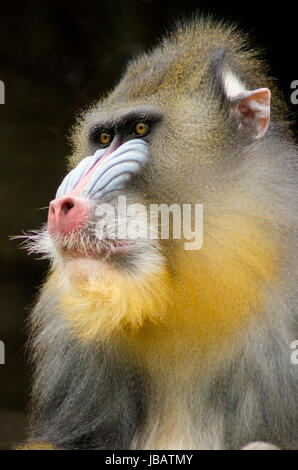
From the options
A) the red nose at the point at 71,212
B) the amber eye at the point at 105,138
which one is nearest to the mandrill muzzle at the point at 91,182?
the red nose at the point at 71,212

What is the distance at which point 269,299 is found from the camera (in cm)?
250

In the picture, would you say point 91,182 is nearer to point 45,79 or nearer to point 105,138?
point 105,138

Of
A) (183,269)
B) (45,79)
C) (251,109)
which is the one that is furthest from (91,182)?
(45,79)

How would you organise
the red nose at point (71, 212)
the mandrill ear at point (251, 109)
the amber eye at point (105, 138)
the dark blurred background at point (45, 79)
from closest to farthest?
1. the red nose at point (71, 212)
2. the mandrill ear at point (251, 109)
3. the amber eye at point (105, 138)
4. the dark blurred background at point (45, 79)

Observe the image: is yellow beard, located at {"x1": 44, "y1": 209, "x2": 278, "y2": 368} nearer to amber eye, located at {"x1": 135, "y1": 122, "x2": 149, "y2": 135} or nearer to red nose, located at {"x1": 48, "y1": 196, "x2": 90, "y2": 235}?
red nose, located at {"x1": 48, "y1": 196, "x2": 90, "y2": 235}

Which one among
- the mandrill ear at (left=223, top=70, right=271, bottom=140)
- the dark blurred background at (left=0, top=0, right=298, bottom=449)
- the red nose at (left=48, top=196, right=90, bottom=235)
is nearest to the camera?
the red nose at (left=48, top=196, right=90, bottom=235)

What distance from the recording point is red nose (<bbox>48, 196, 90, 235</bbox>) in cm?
237

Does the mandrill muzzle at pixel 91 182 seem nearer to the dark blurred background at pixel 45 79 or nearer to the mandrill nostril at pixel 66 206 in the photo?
the mandrill nostril at pixel 66 206

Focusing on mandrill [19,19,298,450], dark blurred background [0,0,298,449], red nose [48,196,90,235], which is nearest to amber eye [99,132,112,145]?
mandrill [19,19,298,450]

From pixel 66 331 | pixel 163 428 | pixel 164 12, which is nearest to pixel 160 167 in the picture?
pixel 66 331

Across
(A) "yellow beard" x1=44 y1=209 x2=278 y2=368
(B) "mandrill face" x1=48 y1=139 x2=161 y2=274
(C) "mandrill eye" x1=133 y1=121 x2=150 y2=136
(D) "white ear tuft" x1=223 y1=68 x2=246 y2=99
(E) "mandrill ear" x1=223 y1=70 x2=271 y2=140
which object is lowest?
(A) "yellow beard" x1=44 y1=209 x2=278 y2=368

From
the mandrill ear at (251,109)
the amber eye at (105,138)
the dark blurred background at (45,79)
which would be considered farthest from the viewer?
the dark blurred background at (45,79)

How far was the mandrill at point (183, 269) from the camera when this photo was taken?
243cm
